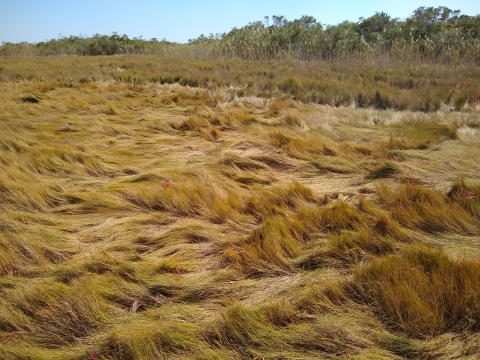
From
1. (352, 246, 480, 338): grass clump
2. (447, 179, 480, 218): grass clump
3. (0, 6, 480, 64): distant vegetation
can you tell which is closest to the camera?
(352, 246, 480, 338): grass clump

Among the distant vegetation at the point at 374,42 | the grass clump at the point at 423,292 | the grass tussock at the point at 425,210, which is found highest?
the distant vegetation at the point at 374,42

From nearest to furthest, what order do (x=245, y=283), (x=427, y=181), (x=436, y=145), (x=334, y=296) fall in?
(x=334, y=296), (x=245, y=283), (x=427, y=181), (x=436, y=145)

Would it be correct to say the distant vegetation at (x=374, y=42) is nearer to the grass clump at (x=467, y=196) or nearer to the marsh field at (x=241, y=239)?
the marsh field at (x=241, y=239)

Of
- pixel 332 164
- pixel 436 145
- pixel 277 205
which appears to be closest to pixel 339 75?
pixel 436 145

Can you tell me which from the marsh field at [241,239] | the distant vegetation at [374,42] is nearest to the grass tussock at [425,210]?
the marsh field at [241,239]

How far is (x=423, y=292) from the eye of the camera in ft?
5.29

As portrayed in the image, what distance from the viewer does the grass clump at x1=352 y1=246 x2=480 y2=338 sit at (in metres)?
1.49

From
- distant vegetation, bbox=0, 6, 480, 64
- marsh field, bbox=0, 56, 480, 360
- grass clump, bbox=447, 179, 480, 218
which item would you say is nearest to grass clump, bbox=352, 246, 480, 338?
marsh field, bbox=0, 56, 480, 360

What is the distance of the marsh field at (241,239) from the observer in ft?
4.98

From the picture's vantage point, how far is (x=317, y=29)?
730 inches

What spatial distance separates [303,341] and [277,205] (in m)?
1.40

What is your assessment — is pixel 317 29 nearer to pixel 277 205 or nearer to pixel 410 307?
pixel 277 205

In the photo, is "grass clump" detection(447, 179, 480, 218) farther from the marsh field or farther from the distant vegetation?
the distant vegetation

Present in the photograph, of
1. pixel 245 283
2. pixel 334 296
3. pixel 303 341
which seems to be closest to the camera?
pixel 303 341
